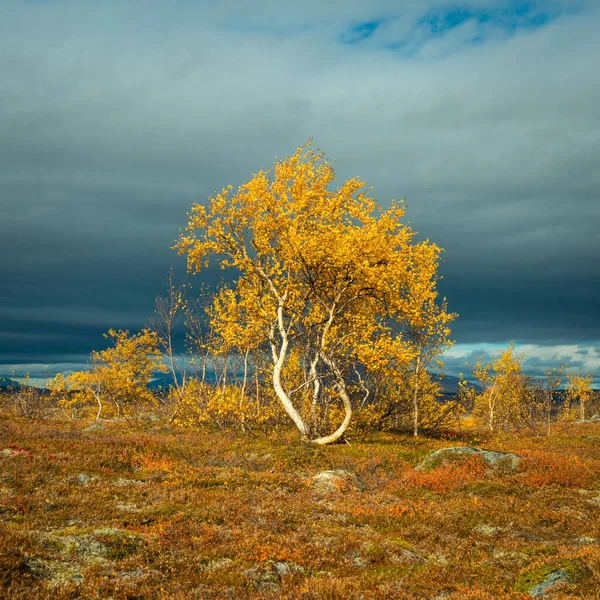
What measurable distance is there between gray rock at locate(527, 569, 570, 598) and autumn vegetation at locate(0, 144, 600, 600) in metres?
0.14

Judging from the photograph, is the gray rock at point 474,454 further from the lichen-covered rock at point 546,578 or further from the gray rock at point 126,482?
the lichen-covered rock at point 546,578


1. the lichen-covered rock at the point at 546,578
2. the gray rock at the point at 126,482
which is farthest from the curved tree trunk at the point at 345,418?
the lichen-covered rock at the point at 546,578

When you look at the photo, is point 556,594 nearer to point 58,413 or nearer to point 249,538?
point 249,538

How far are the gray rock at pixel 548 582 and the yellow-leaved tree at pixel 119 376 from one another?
55883 millimetres

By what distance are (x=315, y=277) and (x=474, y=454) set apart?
15.6 metres

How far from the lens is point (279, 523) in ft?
53.8

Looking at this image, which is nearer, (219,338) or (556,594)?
(556,594)

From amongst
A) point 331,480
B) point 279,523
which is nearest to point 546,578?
point 279,523

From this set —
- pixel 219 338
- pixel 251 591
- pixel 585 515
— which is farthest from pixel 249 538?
pixel 219 338

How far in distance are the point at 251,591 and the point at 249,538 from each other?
3.51 m

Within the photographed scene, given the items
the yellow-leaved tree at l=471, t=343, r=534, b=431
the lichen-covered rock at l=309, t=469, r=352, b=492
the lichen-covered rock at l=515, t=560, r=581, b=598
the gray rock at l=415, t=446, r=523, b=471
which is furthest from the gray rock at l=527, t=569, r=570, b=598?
the yellow-leaved tree at l=471, t=343, r=534, b=431

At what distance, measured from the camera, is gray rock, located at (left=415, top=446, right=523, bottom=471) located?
25516 mm

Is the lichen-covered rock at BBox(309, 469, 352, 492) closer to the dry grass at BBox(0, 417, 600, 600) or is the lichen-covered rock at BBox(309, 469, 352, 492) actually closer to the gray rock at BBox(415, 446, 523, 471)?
the dry grass at BBox(0, 417, 600, 600)

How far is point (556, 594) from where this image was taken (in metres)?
10.1
